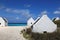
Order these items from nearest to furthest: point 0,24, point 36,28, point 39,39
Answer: point 39,39, point 36,28, point 0,24

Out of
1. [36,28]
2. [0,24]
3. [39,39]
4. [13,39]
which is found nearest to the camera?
[39,39]

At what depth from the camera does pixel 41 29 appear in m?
25.0

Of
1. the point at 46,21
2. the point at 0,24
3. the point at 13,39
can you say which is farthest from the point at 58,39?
the point at 0,24

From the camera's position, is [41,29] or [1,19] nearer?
[41,29]

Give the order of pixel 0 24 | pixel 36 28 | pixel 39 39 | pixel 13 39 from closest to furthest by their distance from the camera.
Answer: pixel 39 39
pixel 13 39
pixel 36 28
pixel 0 24

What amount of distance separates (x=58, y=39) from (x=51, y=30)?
21.4 feet

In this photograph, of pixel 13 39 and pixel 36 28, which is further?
pixel 36 28

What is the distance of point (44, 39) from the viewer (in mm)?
17953

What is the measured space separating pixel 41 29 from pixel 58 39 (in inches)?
263

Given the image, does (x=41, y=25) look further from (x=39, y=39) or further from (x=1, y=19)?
(x=1, y=19)

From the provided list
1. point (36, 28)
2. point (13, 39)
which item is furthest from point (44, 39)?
point (36, 28)

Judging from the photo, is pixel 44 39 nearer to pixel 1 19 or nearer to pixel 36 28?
pixel 36 28

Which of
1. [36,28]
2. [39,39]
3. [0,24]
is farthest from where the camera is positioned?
[0,24]

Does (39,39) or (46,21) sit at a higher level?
(46,21)
